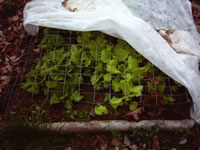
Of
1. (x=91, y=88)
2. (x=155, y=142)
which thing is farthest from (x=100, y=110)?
(x=155, y=142)

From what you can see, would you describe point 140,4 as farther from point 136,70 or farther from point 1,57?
point 1,57

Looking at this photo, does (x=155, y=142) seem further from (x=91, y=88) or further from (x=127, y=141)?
(x=91, y=88)

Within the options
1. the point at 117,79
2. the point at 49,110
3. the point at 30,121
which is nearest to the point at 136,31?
the point at 117,79

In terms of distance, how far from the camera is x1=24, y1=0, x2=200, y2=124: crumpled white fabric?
1866mm

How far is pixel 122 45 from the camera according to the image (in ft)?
7.50

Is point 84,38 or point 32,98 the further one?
point 84,38

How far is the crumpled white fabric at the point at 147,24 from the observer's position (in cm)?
187

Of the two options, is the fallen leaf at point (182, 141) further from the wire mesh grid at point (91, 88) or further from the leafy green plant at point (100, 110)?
the leafy green plant at point (100, 110)

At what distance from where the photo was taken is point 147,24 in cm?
195

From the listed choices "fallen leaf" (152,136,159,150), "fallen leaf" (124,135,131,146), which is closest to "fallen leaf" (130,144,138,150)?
"fallen leaf" (124,135,131,146)

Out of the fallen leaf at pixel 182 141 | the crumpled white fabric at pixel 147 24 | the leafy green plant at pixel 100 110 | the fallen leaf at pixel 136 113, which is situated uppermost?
the crumpled white fabric at pixel 147 24

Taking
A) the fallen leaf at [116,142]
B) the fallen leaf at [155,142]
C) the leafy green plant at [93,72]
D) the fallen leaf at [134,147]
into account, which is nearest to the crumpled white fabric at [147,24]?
the leafy green plant at [93,72]

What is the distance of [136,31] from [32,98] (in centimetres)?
146

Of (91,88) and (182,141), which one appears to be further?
(91,88)
